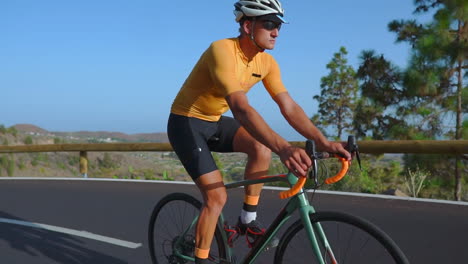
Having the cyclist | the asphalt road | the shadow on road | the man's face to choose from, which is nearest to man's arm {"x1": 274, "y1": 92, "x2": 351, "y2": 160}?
the cyclist

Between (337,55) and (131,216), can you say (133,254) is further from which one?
(337,55)

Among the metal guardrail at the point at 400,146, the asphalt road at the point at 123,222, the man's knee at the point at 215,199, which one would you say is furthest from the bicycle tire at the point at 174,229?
the metal guardrail at the point at 400,146

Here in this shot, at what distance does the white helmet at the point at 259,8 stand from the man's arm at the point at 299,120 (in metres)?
0.60

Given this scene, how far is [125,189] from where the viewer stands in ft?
32.0

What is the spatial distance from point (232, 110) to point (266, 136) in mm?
348

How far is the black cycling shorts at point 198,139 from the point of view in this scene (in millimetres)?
3354

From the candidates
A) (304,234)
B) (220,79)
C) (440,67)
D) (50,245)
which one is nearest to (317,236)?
(304,234)

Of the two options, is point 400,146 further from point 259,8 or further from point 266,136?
point 266,136

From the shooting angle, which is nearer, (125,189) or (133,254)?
(133,254)

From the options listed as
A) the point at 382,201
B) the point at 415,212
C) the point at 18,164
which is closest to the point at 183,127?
the point at 415,212

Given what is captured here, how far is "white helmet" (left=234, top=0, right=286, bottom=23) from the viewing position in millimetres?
3092

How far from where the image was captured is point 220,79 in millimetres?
3055

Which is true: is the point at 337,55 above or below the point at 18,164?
above

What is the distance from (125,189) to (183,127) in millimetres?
6647
